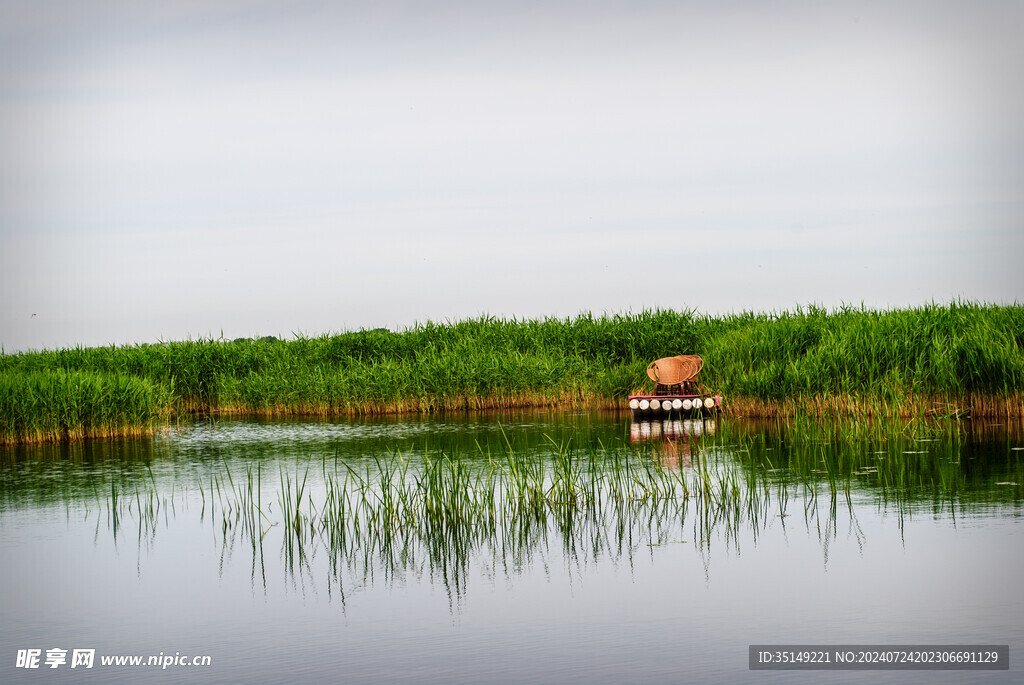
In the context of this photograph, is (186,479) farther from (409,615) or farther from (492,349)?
(492,349)

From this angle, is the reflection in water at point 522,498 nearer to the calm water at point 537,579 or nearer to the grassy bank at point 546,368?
the calm water at point 537,579

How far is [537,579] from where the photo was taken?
8.55 metres

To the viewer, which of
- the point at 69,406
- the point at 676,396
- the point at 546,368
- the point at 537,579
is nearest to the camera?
the point at 537,579

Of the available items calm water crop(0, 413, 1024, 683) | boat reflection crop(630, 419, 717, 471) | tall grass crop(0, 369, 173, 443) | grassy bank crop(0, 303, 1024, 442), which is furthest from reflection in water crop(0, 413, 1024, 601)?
tall grass crop(0, 369, 173, 443)

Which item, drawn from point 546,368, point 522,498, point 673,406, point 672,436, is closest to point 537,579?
point 522,498

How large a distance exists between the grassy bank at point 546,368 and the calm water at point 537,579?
14.2 ft

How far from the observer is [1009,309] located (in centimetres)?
1977

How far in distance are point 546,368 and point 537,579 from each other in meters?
16.7

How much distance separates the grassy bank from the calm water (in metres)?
4.34

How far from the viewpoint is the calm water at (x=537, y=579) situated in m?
6.83

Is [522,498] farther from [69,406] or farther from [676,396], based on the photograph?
[69,406]

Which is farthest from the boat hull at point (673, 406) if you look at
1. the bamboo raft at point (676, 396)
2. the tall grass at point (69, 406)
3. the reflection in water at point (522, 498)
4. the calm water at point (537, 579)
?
the tall grass at point (69, 406)

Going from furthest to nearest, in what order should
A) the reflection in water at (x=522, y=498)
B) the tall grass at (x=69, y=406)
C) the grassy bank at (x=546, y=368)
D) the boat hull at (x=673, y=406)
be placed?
the boat hull at (x=673, y=406) < the tall grass at (x=69, y=406) < the grassy bank at (x=546, y=368) < the reflection in water at (x=522, y=498)

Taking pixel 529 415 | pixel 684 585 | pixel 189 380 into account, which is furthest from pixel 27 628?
pixel 189 380
